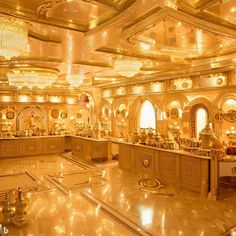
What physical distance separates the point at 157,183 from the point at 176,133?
4.70 ft

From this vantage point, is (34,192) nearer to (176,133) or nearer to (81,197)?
(81,197)

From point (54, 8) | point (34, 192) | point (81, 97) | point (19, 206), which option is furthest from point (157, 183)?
point (81, 97)

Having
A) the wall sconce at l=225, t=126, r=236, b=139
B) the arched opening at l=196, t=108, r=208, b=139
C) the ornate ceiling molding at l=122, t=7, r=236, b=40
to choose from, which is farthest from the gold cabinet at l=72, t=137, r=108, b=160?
the ornate ceiling molding at l=122, t=7, r=236, b=40

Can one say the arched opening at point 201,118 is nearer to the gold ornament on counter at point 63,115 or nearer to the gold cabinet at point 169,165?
the gold cabinet at point 169,165

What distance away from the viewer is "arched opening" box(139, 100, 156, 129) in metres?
12.0

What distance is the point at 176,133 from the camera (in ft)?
22.5

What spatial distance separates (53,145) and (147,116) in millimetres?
4757

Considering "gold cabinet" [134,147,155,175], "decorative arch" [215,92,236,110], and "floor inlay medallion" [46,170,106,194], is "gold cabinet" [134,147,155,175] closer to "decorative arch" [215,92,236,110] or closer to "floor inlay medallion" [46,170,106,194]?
"floor inlay medallion" [46,170,106,194]

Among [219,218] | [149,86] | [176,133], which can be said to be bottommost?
[219,218]

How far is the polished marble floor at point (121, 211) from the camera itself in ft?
13.6

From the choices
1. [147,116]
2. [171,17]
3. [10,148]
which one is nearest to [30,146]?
[10,148]

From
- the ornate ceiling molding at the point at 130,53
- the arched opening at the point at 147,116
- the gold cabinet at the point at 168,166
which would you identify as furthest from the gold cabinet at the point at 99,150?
the ornate ceiling molding at the point at 130,53

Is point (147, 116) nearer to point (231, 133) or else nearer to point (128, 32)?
point (231, 133)

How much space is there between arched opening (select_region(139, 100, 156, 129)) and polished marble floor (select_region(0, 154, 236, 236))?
5067 mm
